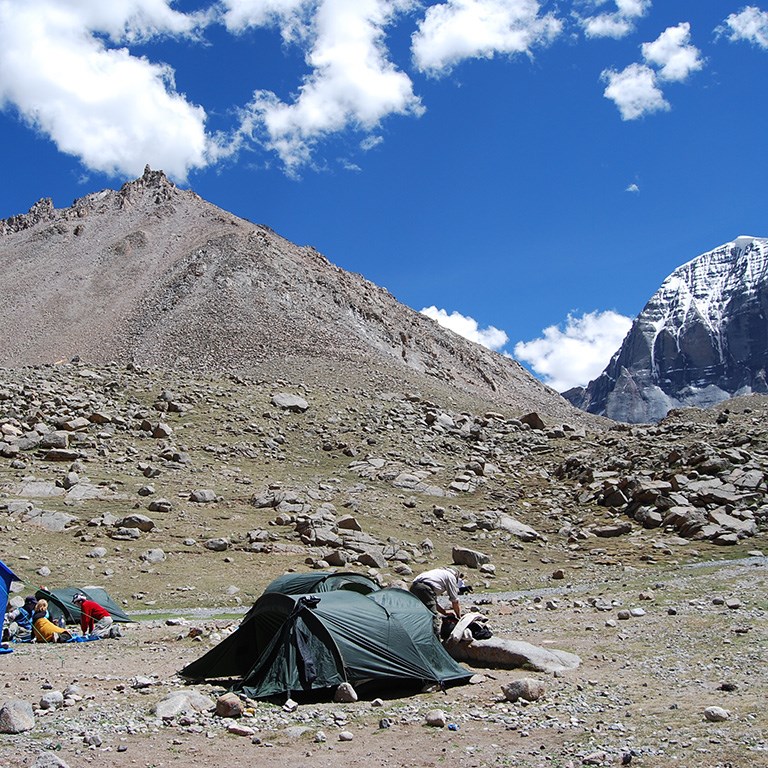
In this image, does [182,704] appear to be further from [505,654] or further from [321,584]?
[505,654]

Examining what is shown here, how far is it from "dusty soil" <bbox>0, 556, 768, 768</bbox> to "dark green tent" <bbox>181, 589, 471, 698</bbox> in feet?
1.70

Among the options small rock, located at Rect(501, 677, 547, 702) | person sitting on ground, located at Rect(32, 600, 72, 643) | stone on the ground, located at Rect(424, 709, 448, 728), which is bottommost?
person sitting on ground, located at Rect(32, 600, 72, 643)

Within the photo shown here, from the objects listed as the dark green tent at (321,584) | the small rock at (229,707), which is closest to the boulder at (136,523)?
the dark green tent at (321,584)

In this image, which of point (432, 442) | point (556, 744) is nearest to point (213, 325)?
point (432, 442)

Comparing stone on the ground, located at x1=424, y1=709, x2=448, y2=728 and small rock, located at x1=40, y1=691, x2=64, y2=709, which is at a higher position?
stone on the ground, located at x1=424, y1=709, x2=448, y2=728

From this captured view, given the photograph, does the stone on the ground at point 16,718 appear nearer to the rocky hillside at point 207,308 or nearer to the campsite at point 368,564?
the campsite at point 368,564

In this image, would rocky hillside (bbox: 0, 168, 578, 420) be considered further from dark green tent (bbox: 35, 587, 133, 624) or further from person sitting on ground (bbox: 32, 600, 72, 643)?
person sitting on ground (bbox: 32, 600, 72, 643)

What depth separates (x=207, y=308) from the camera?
286ft

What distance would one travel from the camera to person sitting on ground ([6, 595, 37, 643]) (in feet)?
65.7

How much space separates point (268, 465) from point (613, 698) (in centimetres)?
3139

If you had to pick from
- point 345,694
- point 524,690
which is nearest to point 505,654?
point 524,690

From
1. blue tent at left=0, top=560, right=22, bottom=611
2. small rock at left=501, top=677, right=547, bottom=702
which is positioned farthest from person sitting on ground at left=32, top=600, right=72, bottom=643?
small rock at left=501, top=677, right=547, bottom=702

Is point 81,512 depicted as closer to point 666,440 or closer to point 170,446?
point 170,446

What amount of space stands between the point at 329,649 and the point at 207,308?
7734 centimetres
